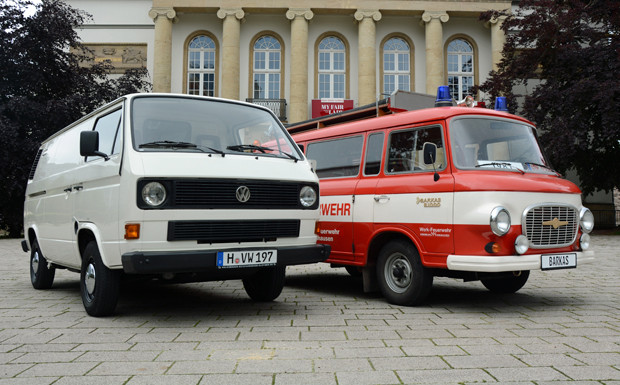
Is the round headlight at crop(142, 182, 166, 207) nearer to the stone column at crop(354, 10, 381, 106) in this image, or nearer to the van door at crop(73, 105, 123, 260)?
the van door at crop(73, 105, 123, 260)

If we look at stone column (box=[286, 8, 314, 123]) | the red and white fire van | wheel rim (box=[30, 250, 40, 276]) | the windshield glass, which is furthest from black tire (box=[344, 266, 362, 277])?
stone column (box=[286, 8, 314, 123])

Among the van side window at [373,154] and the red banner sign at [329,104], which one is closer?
the van side window at [373,154]

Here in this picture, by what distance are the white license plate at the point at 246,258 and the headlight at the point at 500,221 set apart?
7.12ft

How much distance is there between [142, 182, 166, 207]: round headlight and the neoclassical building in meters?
26.1

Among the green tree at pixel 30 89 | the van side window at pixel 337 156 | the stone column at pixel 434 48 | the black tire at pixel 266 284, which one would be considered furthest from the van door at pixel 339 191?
the stone column at pixel 434 48

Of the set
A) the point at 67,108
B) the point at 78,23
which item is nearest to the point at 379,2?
the point at 78,23

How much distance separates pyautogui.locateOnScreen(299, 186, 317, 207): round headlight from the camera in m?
5.64

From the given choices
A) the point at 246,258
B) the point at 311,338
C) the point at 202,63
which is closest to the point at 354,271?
the point at 246,258

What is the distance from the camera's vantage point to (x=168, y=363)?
380 cm

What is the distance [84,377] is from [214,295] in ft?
11.9

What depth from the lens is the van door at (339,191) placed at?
7.09 m

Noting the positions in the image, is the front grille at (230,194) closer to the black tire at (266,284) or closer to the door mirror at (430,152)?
the black tire at (266,284)

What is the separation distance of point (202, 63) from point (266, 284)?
2848 centimetres

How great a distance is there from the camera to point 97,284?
17.3 ft
